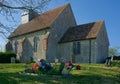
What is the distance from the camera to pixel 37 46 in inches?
1906

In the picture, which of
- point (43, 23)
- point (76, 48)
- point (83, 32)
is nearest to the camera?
point (76, 48)

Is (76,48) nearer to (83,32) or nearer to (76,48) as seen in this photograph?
(76,48)

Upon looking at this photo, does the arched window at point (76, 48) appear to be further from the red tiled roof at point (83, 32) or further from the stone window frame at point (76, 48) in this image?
the red tiled roof at point (83, 32)

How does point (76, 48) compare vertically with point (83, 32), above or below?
below

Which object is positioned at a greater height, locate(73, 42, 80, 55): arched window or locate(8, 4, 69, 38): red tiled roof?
locate(8, 4, 69, 38): red tiled roof

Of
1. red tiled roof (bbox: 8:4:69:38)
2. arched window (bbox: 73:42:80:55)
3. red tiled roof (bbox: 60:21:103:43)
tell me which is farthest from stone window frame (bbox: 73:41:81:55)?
red tiled roof (bbox: 8:4:69:38)

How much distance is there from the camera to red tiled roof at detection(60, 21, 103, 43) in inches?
1596

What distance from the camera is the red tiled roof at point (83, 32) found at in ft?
133

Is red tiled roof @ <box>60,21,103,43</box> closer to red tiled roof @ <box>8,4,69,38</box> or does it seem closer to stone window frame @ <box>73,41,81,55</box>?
stone window frame @ <box>73,41,81,55</box>

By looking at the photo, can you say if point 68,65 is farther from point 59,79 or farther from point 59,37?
point 59,37

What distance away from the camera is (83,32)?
42500 mm

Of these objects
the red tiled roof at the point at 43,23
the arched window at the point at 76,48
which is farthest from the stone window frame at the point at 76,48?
the red tiled roof at the point at 43,23

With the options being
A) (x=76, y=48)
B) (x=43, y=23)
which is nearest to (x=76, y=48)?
(x=76, y=48)

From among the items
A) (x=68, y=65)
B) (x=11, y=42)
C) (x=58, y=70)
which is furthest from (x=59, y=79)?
(x=11, y=42)
